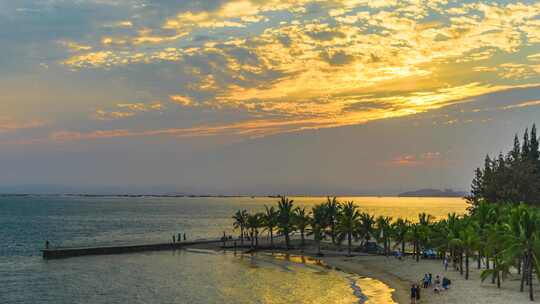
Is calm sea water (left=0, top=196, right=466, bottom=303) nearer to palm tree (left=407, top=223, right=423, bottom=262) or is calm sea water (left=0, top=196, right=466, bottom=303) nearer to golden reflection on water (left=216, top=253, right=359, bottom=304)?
golden reflection on water (left=216, top=253, right=359, bottom=304)

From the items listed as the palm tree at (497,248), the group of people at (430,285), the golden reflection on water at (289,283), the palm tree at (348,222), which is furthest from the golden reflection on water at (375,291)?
the palm tree at (348,222)

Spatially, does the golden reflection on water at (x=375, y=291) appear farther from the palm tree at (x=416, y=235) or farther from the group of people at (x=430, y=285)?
the palm tree at (x=416, y=235)

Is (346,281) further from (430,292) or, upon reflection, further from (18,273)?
(18,273)

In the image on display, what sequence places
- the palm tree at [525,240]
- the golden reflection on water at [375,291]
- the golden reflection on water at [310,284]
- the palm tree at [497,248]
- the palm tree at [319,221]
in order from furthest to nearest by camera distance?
1. the palm tree at [319,221]
2. the golden reflection on water at [310,284]
3. the golden reflection on water at [375,291]
4. the palm tree at [497,248]
5. the palm tree at [525,240]

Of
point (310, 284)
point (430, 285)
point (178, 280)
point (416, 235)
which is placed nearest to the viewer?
point (430, 285)

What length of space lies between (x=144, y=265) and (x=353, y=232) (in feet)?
139

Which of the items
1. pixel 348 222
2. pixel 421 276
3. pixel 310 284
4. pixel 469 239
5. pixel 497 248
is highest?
pixel 469 239

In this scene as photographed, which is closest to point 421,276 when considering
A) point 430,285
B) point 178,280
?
point 430,285

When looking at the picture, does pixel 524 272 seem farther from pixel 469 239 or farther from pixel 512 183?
pixel 512 183

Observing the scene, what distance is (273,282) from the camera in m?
73.9

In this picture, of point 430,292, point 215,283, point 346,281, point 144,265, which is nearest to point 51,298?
point 215,283

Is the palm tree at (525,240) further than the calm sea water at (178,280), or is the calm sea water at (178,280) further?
the calm sea water at (178,280)

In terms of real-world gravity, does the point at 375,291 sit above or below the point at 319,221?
below

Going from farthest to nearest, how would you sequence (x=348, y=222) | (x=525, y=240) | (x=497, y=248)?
(x=348, y=222)
(x=497, y=248)
(x=525, y=240)
